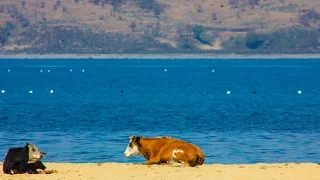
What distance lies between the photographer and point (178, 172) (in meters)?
26.3

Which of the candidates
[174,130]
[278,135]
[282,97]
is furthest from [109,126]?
[282,97]

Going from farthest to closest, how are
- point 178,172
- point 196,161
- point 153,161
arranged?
1. point 153,161
2. point 196,161
3. point 178,172

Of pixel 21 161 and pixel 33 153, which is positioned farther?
pixel 21 161

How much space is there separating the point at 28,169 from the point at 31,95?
80.5m

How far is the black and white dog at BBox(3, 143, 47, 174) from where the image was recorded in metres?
25.8

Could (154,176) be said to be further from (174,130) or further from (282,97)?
A: (282,97)

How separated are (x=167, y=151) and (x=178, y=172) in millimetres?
1510

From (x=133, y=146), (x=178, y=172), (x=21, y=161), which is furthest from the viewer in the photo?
(x=133, y=146)

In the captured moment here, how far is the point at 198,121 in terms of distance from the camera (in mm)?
63312

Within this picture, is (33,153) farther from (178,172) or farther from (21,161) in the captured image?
(178,172)

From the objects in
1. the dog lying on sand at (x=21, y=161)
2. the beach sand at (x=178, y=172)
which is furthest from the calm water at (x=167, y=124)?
the dog lying on sand at (x=21, y=161)

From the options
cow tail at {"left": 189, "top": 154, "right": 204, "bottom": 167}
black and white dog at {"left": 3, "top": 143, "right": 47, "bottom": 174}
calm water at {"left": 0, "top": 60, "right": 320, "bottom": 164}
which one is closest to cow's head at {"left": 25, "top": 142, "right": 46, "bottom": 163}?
black and white dog at {"left": 3, "top": 143, "right": 47, "bottom": 174}

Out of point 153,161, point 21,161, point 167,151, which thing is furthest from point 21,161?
point 167,151

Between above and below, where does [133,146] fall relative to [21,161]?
below
